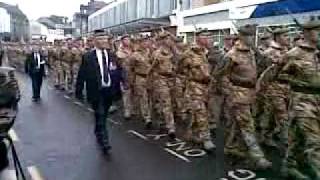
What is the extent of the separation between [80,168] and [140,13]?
44185 mm

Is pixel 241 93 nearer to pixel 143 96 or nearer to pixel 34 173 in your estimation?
pixel 34 173

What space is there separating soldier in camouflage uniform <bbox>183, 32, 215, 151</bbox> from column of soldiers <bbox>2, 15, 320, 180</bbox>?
16mm

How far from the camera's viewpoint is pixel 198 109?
948 centimetres

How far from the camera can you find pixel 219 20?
1131 inches

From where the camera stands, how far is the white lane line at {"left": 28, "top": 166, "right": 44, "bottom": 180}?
25.4 feet

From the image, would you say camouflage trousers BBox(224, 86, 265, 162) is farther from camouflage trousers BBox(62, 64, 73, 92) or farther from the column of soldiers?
camouflage trousers BBox(62, 64, 73, 92)

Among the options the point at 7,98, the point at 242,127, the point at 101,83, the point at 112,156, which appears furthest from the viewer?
the point at 101,83

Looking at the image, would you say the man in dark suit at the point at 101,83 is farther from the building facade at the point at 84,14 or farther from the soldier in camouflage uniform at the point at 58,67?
the building facade at the point at 84,14

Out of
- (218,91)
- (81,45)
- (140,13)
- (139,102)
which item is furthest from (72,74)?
(140,13)

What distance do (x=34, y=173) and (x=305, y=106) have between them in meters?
3.62

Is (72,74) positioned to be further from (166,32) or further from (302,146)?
(302,146)

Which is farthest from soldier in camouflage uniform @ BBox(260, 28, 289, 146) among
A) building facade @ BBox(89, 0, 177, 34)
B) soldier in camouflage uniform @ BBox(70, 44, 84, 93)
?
building facade @ BBox(89, 0, 177, 34)

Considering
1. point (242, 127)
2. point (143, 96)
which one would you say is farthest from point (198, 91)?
point (143, 96)

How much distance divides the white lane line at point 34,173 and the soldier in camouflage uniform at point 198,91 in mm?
2654
